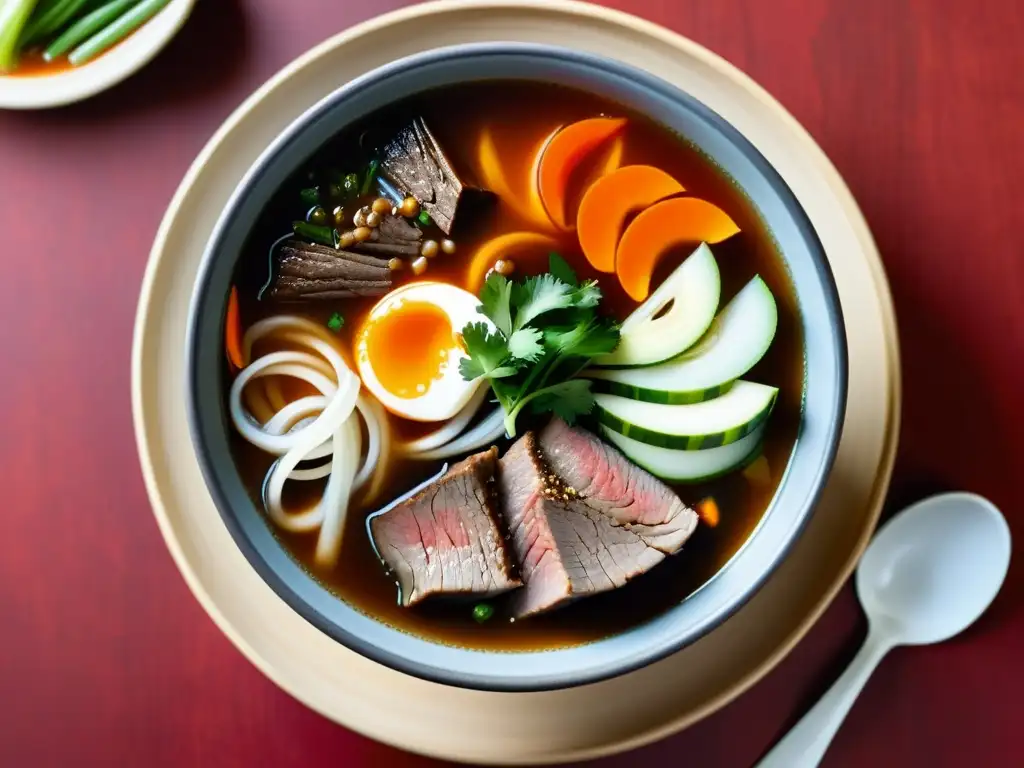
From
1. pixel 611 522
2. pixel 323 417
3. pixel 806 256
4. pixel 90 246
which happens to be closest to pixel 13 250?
pixel 90 246

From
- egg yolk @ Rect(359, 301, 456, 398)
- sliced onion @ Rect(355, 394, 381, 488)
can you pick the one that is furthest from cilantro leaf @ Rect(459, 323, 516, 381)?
sliced onion @ Rect(355, 394, 381, 488)

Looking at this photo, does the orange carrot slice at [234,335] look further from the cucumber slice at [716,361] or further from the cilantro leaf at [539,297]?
the cucumber slice at [716,361]

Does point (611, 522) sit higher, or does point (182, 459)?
point (182, 459)

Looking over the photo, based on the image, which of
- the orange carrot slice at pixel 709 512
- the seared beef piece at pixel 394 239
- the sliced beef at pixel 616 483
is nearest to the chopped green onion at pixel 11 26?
the seared beef piece at pixel 394 239

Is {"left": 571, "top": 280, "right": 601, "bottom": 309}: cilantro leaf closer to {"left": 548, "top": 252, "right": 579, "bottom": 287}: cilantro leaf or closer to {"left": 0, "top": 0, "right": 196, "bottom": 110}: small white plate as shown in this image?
{"left": 548, "top": 252, "right": 579, "bottom": 287}: cilantro leaf

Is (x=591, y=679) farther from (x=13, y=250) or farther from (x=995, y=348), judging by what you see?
(x=13, y=250)

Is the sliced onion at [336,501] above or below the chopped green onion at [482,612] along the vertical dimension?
above
